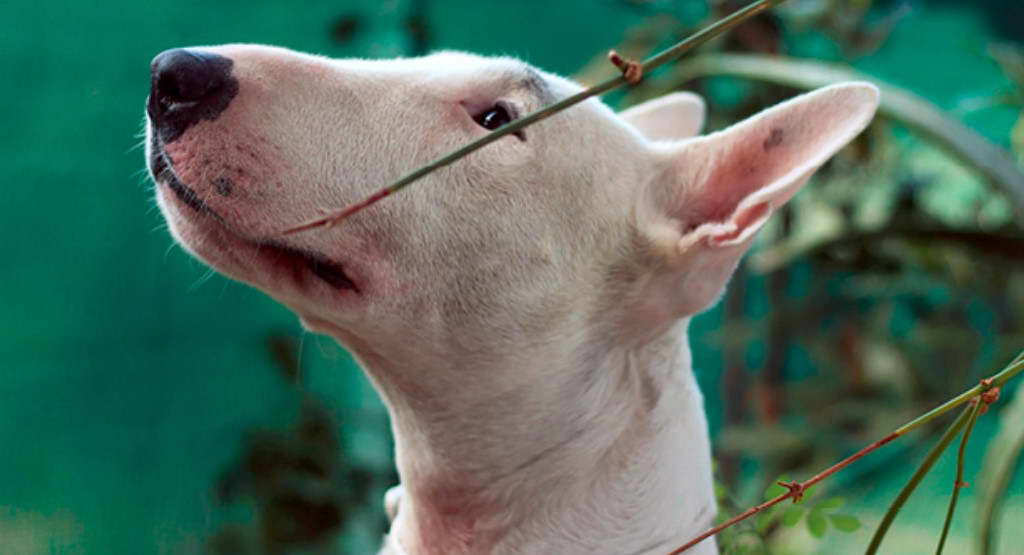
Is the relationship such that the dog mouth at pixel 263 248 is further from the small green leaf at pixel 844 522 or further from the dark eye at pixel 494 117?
the small green leaf at pixel 844 522

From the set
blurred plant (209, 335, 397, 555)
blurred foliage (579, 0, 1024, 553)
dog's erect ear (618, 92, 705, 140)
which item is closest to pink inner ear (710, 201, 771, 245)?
dog's erect ear (618, 92, 705, 140)

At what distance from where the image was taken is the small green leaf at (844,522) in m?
1.03

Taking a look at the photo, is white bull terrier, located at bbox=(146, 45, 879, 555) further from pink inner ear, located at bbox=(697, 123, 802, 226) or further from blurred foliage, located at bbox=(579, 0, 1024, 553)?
blurred foliage, located at bbox=(579, 0, 1024, 553)

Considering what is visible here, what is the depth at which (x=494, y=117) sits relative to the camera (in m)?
1.06

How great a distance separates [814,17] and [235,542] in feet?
6.90

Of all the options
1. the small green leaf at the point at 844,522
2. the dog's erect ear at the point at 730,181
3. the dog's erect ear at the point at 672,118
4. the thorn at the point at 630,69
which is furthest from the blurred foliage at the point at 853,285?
the thorn at the point at 630,69

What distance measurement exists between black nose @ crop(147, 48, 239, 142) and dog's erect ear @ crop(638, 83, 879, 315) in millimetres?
395

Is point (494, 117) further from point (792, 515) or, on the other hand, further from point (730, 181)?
point (792, 515)

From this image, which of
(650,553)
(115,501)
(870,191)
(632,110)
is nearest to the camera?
(650,553)

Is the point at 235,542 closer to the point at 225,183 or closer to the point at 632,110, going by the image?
the point at 632,110

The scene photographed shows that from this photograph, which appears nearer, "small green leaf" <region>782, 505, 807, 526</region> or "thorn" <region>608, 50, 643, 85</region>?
"thorn" <region>608, 50, 643, 85</region>

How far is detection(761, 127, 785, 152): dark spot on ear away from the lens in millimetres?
1035

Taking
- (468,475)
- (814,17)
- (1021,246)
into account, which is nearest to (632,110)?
(468,475)

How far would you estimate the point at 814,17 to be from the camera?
339 centimetres
